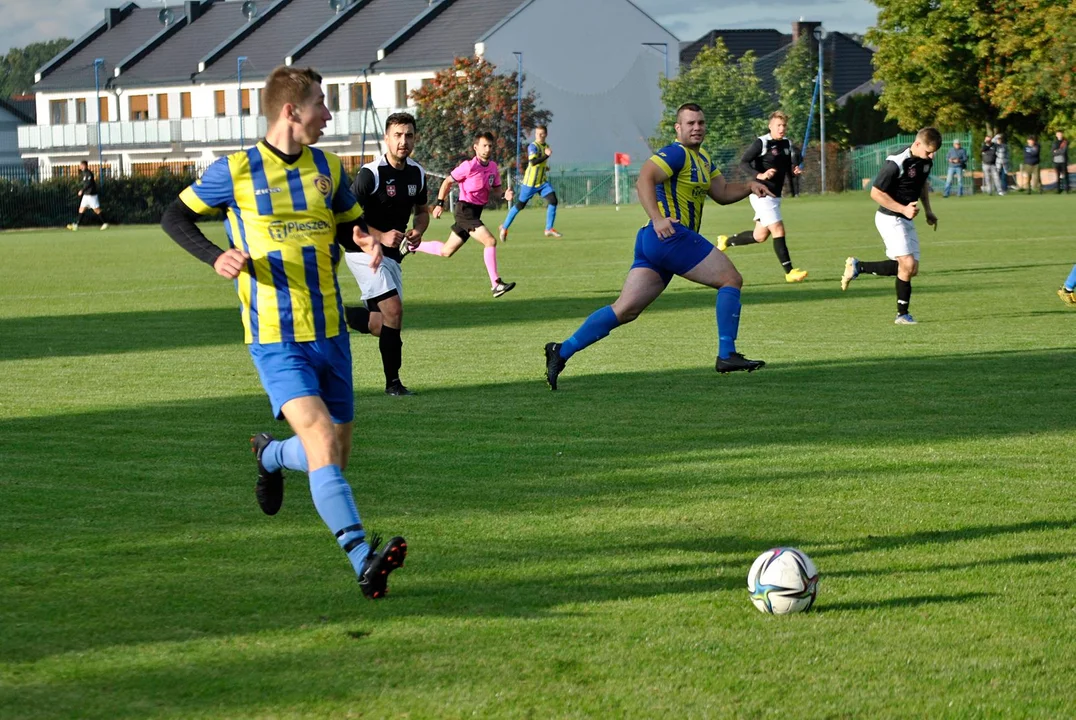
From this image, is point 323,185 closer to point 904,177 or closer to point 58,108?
point 904,177

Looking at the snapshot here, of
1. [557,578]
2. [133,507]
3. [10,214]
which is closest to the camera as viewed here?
[557,578]

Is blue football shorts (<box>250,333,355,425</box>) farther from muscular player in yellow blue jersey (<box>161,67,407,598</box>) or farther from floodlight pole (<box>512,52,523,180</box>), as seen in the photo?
floodlight pole (<box>512,52,523,180</box>)

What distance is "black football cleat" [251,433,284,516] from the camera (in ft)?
21.7

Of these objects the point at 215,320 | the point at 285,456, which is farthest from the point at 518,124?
the point at 285,456

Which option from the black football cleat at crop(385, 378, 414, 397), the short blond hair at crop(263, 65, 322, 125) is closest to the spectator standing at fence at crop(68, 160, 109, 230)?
the black football cleat at crop(385, 378, 414, 397)

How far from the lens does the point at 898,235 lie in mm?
15672

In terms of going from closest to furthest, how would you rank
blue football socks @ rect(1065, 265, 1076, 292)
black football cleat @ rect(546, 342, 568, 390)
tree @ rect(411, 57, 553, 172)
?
black football cleat @ rect(546, 342, 568, 390)
blue football socks @ rect(1065, 265, 1076, 292)
tree @ rect(411, 57, 553, 172)

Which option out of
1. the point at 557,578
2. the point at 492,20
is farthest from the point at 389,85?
the point at 557,578

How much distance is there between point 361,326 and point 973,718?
6.85 meters

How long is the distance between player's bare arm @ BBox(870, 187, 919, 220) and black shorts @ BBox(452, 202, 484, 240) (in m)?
5.83

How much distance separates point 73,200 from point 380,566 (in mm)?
52092

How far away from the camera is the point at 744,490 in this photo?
298 inches

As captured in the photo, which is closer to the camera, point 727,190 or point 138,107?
point 727,190

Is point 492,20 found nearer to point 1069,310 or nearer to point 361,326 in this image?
point 1069,310
